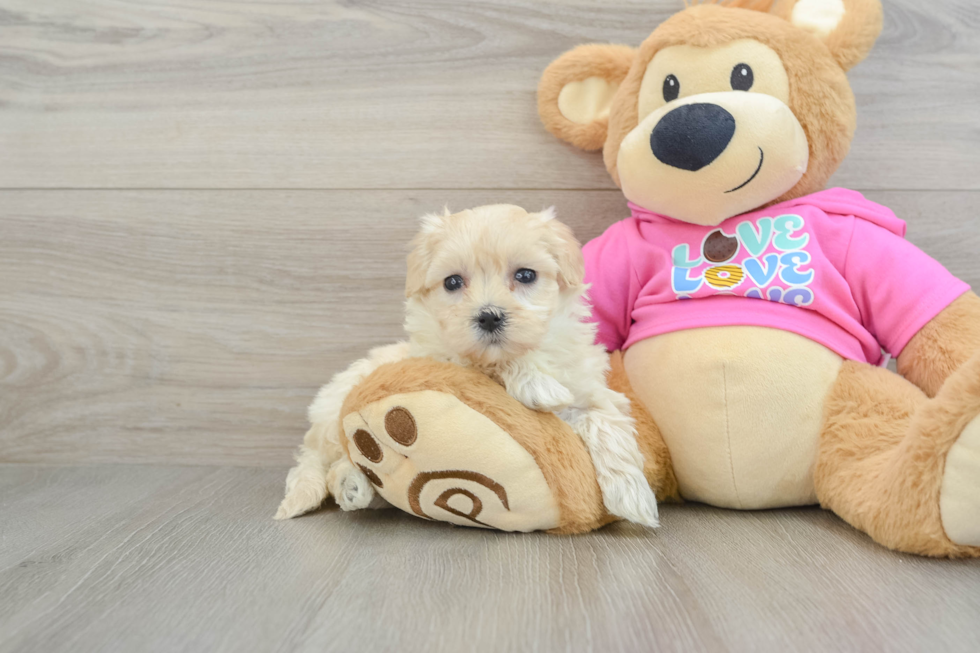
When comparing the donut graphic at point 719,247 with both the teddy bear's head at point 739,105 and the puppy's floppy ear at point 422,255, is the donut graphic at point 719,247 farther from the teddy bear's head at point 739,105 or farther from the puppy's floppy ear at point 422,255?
the puppy's floppy ear at point 422,255

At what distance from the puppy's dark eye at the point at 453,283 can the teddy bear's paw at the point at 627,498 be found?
301mm

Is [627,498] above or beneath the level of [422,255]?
beneath

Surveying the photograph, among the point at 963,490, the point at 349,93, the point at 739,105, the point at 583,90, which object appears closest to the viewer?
the point at 963,490

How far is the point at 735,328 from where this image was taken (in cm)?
90

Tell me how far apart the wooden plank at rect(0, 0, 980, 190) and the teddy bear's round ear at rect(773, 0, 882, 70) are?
242 mm

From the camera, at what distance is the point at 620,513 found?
0.81 m

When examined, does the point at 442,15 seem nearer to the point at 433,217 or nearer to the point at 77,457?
the point at 433,217

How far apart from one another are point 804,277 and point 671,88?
12.9 inches

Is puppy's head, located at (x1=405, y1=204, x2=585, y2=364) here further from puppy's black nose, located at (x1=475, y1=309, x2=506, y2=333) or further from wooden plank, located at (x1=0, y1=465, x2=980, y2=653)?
wooden plank, located at (x1=0, y1=465, x2=980, y2=653)

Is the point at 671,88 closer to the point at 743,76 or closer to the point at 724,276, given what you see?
the point at 743,76

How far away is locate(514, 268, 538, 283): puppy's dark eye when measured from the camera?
836 mm

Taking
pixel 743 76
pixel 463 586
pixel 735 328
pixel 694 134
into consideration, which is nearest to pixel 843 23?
pixel 743 76

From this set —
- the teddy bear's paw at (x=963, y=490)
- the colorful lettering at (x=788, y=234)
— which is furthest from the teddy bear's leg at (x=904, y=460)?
the colorful lettering at (x=788, y=234)

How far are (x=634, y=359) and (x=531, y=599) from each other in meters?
0.43
